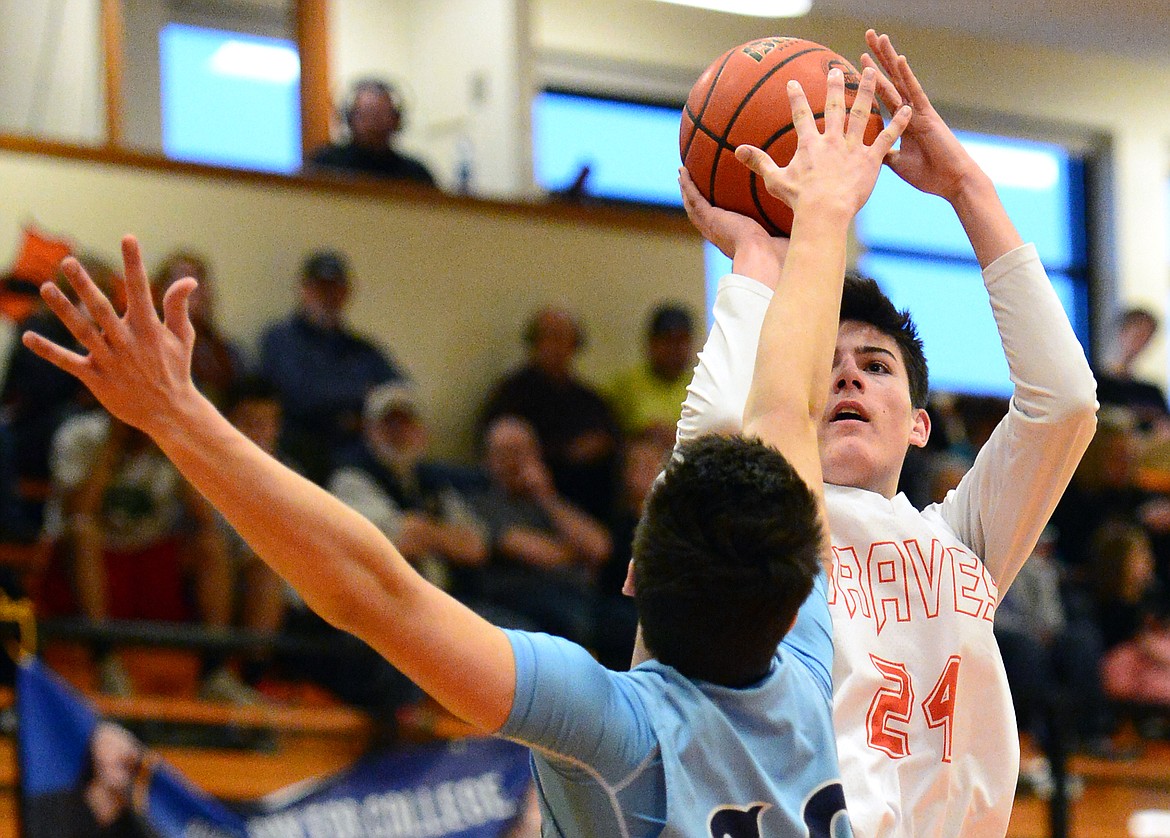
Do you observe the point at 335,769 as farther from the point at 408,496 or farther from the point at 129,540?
the point at 408,496

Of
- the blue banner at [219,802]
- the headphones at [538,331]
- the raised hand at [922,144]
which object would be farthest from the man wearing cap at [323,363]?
the raised hand at [922,144]

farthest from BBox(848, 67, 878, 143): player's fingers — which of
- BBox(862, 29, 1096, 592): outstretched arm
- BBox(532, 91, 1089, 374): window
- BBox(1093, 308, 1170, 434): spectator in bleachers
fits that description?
BBox(1093, 308, 1170, 434): spectator in bleachers

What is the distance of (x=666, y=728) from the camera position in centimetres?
178

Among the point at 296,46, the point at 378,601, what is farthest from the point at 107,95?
the point at 378,601

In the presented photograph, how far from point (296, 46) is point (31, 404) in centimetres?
336

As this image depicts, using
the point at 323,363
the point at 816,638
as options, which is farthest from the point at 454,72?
the point at 816,638

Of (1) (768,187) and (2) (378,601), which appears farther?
(1) (768,187)

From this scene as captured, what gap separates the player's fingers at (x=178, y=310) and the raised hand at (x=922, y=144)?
1212 millimetres

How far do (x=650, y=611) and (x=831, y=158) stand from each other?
0.70 metres

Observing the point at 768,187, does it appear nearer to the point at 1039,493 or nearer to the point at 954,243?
the point at 1039,493

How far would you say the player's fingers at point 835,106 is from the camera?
2205mm

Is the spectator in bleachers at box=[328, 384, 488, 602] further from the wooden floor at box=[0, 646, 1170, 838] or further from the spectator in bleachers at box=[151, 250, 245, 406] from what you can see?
the wooden floor at box=[0, 646, 1170, 838]

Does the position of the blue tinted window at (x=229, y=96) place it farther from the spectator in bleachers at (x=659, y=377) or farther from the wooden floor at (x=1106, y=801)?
the wooden floor at (x=1106, y=801)

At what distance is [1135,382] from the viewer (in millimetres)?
10820
